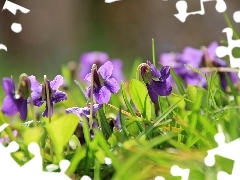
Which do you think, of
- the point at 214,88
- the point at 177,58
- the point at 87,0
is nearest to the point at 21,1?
the point at 87,0

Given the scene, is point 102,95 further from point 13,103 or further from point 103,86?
point 13,103

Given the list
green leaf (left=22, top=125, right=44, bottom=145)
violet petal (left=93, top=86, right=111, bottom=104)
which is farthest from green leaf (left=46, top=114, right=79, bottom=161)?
violet petal (left=93, top=86, right=111, bottom=104)

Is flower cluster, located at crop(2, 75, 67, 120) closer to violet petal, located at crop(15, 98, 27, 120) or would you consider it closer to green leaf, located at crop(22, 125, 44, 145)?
violet petal, located at crop(15, 98, 27, 120)

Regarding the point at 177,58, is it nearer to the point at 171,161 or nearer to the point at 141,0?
the point at 171,161

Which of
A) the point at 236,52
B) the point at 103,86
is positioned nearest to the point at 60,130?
the point at 103,86

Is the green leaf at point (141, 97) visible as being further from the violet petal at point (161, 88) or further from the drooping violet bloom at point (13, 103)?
the drooping violet bloom at point (13, 103)

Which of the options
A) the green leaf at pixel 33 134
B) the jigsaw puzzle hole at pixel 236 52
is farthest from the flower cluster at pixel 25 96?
the jigsaw puzzle hole at pixel 236 52
